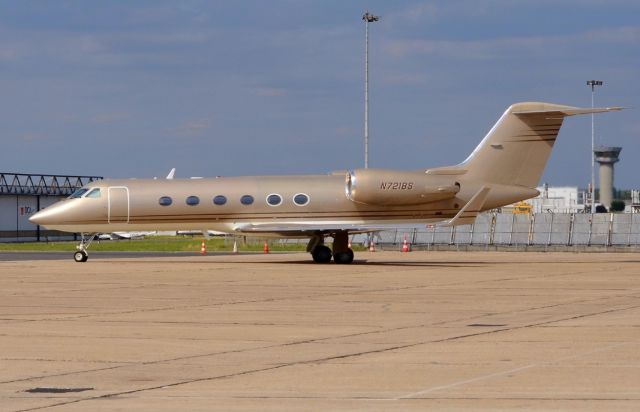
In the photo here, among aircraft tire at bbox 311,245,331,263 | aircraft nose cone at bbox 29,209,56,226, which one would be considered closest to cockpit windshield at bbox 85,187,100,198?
aircraft nose cone at bbox 29,209,56,226

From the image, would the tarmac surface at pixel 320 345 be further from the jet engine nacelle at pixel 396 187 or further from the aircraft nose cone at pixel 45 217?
the aircraft nose cone at pixel 45 217

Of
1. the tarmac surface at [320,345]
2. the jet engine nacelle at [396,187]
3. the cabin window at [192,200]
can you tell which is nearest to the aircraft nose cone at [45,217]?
the cabin window at [192,200]

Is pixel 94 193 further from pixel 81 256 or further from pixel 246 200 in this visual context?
pixel 246 200

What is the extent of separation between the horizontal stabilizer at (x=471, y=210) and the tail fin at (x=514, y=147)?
5.19 feet

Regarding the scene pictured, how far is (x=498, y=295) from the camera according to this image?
23.3 m

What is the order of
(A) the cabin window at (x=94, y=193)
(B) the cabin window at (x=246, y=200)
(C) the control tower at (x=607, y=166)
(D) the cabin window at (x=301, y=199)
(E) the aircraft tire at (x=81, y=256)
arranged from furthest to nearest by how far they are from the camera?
1. (C) the control tower at (x=607, y=166)
2. (E) the aircraft tire at (x=81, y=256)
3. (A) the cabin window at (x=94, y=193)
4. (B) the cabin window at (x=246, y=200)
5. (D) the cabin window at (x=301, y=199)

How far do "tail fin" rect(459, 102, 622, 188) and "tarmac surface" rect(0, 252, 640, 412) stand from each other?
34.1 feet

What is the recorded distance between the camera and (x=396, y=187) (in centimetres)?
3734

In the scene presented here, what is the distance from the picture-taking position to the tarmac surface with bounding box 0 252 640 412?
10508 mm

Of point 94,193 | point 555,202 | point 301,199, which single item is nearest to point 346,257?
point 301,199

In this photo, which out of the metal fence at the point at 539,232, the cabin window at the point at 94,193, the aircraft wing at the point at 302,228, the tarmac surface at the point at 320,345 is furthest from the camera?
the metal fence at the point at 539,232

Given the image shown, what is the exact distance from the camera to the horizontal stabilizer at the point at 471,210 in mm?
→ 36156

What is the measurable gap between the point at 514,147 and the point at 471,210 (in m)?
3.02

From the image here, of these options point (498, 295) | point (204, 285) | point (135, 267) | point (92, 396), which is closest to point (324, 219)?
point (135, 267)
